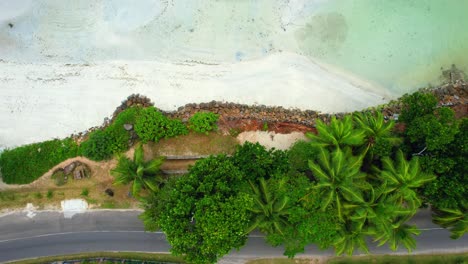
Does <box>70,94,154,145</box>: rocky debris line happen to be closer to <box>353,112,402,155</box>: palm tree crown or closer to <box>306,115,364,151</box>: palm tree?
<box>306,115,364,151</box>: palm tree

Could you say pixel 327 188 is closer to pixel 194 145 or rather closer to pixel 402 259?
pixel 402 259

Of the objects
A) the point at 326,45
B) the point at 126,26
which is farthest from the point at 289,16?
Result: the point at 126,26

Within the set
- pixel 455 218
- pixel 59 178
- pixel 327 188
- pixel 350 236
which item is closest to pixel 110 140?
pixel 59 178

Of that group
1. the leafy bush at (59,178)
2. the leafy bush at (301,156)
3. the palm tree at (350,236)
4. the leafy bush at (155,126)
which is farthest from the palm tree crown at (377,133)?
the leafy bush at (59,178)

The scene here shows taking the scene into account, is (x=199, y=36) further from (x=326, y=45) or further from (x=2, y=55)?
(x=2, y=55)

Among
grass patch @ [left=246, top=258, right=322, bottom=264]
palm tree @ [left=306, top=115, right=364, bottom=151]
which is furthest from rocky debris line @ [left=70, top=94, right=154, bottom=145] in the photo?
grass patch @ [left=246, top=258, right=322, bottom=264]
